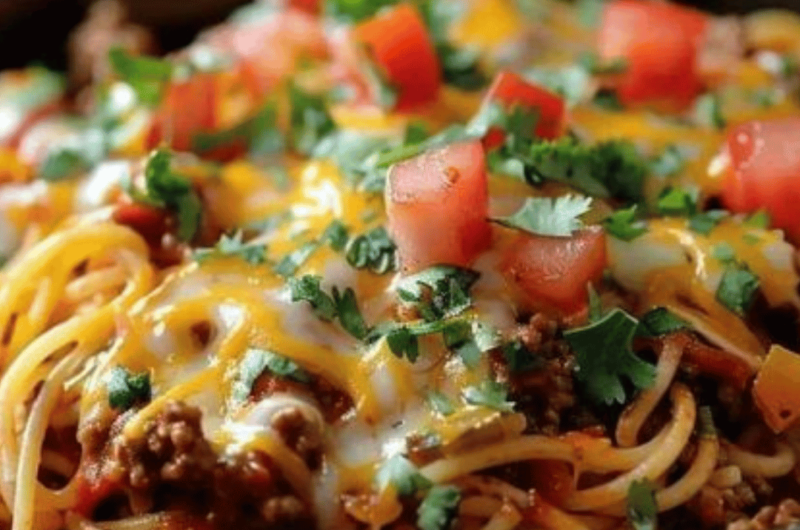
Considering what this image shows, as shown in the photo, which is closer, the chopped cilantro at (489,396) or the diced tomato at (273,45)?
the chopped cilantro at (489,396)

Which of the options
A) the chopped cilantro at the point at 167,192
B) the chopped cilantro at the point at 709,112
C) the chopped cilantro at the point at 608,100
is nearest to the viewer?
the chopped cilantro at the point at 167,192

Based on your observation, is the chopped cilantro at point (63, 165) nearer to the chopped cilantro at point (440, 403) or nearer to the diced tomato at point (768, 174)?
the chopped cilantro at point (440, 403)

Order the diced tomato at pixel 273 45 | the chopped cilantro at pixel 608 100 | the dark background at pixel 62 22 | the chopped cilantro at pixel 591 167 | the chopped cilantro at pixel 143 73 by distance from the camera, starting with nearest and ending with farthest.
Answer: the chopped cilantro at pixel 591 167, the chopped cilantro at pixel 608 100, the chopped cilantro at pixel 143 73, the diced tomato at pixel 273 45, the dark background at pixel 62 22

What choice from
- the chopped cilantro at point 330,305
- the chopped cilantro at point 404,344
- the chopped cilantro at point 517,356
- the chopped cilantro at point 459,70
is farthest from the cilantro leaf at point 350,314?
the chopped cilantro at point 459,70

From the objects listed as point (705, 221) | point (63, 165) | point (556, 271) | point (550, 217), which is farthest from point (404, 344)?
point (63, 165)

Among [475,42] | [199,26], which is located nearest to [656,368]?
[475,42]
